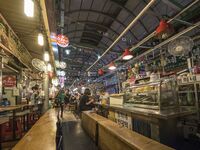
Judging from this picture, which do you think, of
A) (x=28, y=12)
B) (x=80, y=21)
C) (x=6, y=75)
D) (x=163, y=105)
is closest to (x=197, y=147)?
(x=163, y=105)

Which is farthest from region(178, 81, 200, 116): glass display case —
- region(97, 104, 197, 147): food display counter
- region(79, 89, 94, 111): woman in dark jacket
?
region(79, 89, 94, 111): woman in dark jacket

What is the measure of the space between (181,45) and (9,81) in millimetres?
6942

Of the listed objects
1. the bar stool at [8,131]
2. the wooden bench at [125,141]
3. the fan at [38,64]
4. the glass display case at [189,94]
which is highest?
the fan at [38,64]

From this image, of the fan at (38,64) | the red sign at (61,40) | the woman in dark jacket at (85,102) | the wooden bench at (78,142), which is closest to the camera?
the wooden bench at (78,142)

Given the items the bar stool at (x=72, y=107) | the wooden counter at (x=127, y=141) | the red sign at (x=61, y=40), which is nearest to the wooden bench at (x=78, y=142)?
the wooden counter at (x=127, y=141)

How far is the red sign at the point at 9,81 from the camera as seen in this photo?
6730 millimetres

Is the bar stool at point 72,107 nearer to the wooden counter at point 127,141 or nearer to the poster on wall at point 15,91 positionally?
the poster on wall at point 15,91

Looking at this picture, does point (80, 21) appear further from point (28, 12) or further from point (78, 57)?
point (78, 57)

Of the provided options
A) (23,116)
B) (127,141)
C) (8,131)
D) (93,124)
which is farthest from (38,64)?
(127,141)

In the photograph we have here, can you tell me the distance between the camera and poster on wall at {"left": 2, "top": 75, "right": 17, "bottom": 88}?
22.0 ft

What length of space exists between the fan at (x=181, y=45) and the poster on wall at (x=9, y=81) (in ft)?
21.4

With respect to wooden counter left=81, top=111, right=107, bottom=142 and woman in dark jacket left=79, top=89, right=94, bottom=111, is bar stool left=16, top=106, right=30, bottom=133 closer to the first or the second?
wooden counter left=81, top=111, right=107, bottom=142

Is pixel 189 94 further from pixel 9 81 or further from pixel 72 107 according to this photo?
pixel 72 107

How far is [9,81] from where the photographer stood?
6.78m
